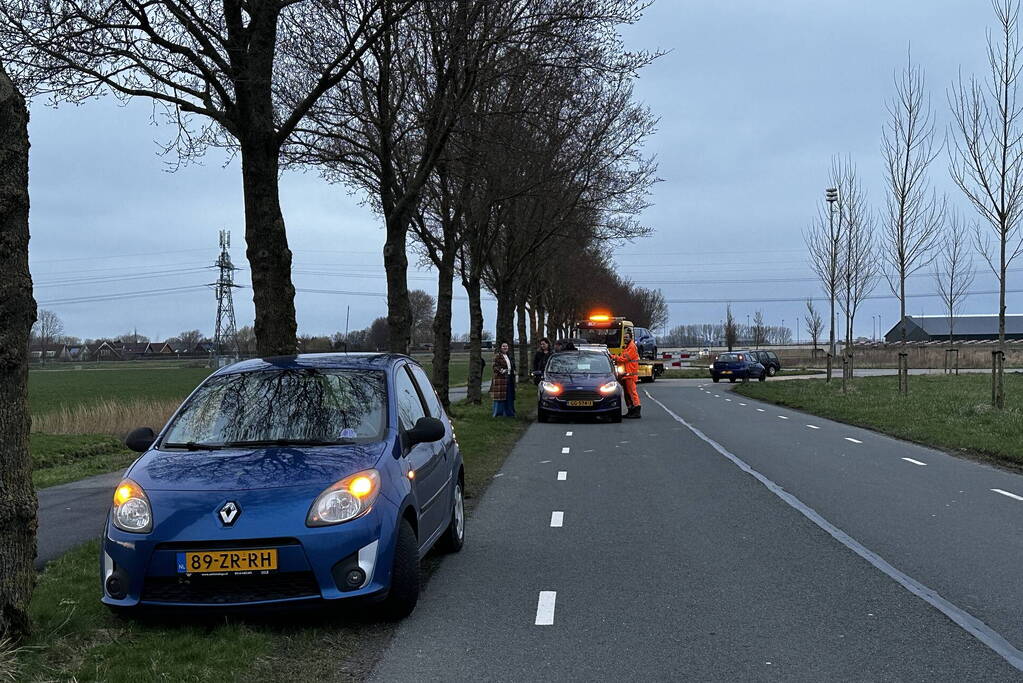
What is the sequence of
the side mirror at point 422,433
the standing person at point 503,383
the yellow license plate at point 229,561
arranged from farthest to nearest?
the standing person at point 503,383, the side mirror at point 422,433, the yellow license plate at point 229,561

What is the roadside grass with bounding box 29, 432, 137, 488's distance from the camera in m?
14.3

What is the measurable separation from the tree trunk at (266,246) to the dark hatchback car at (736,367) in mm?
38331

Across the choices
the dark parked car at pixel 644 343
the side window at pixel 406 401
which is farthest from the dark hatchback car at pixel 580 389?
the dark parked car at pixel 644 343

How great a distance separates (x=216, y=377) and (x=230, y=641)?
236 cm

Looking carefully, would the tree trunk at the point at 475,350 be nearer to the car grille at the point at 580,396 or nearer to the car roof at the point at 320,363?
the car grille at the point at 580,396

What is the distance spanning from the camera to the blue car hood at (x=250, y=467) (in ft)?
18.3

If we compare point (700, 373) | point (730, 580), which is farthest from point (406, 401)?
point (700, 373)

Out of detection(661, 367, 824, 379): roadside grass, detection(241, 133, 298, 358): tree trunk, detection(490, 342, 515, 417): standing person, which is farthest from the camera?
detection(661, 367, 824, 379): roadside grass

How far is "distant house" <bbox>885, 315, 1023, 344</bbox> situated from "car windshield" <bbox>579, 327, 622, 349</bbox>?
286 feet

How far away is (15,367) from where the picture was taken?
5.29 meters

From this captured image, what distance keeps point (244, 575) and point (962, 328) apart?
14113cm

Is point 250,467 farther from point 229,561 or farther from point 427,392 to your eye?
point 427,392

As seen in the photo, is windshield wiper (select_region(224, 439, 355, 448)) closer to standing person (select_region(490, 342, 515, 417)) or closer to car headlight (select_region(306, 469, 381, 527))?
car headlight (select_region(306, 469, 381, 527))

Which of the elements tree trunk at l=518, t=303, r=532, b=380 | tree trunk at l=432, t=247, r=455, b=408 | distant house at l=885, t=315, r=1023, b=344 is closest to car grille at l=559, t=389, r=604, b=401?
tree trunk at l=432, t=247, r=455, b=408
